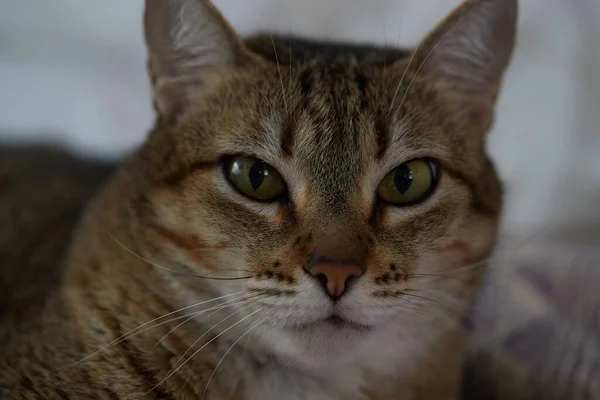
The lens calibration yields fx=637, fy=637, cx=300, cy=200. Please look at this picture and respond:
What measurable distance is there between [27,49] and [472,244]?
1.63 metres

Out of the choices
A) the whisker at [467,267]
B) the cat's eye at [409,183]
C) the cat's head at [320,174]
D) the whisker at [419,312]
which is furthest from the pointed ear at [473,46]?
the whisker at [419,312]

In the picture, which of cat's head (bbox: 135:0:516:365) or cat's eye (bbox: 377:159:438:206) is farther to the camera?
cat's eye (bbox: 377:159:438:206)

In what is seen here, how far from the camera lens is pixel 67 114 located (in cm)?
229

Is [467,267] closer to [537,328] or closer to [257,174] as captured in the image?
[257,174]

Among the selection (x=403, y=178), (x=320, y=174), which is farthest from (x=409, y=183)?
(x=320, y=174)

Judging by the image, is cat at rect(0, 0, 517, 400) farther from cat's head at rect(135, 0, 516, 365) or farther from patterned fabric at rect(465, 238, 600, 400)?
patterned fabric at rect(465, 238, 600, 400)

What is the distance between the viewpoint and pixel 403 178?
1.19 meters

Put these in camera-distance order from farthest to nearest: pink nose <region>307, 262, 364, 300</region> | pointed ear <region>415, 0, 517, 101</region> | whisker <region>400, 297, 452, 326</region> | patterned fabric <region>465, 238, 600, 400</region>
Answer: patterned fabric <region>465, 238, 600, 400</region> < pointed ear <region>415, 0, 517, 101</region> < whisker <region>400, 297, 452, 326</region> < pink nose <region>307, 262, 364, 300</region>

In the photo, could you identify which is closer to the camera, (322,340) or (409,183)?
(322,340)

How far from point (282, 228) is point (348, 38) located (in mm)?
744

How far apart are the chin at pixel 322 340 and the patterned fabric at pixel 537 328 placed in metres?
0.59

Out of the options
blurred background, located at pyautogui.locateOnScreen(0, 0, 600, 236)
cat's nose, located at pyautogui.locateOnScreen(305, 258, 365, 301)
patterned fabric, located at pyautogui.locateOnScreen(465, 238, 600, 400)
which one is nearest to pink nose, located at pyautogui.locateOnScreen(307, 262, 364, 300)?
cat's nose, located at pyautogui.locateOnScreen(305, 258, 365, 301)

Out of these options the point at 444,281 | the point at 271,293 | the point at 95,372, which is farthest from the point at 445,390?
the point at 95,372

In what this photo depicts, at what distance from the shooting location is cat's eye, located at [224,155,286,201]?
1135 mm
